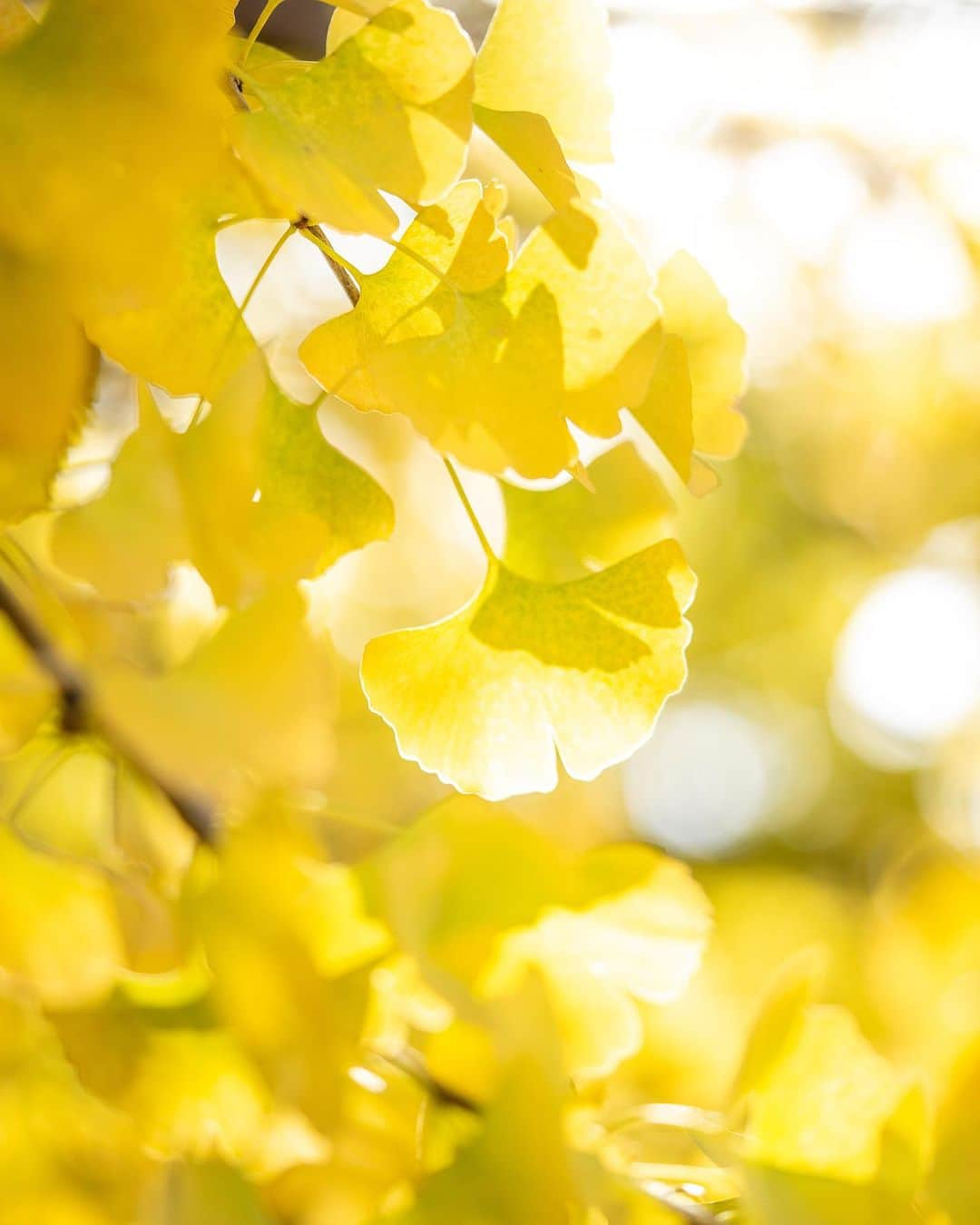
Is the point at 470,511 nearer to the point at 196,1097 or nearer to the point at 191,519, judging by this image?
the point at 191,519

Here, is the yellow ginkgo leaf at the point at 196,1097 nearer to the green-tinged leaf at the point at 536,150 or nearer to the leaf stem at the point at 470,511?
the leaf stem at the point at 470,511

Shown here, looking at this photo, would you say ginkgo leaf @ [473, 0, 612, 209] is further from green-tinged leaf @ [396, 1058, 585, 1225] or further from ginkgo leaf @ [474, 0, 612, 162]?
green-tinged leaf @ [396, 1058, 585, 1225]

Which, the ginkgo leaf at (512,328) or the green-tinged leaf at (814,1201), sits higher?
the ginkgo leaf at (512,328)

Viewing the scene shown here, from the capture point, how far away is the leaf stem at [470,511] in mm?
346

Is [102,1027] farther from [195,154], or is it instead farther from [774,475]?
[774,475]

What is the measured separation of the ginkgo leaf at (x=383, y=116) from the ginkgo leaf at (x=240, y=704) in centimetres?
10

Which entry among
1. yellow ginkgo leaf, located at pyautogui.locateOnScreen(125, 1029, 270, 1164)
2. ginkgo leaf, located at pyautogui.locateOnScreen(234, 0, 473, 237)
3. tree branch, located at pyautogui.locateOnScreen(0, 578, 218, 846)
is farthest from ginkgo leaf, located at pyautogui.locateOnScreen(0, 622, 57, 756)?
ginkgo leaf, located at pyautogui.locateOnScreen(234, 0, 473, 237)

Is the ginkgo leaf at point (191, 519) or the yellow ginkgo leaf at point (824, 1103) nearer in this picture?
the ginkgo leaf at point (191, 519)

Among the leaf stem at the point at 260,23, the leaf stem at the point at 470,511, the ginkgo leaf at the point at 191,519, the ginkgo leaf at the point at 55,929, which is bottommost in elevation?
the ginkgo leaf at the point at 55,929

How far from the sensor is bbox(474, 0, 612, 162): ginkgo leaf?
→ 32 cm

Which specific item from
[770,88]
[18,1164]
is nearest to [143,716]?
[18,1164]

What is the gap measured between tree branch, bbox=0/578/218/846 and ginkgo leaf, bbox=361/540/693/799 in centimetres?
8

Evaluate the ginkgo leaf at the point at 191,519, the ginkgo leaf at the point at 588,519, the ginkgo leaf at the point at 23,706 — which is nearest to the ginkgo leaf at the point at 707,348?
the ginkgo leaf at the point at 588,519

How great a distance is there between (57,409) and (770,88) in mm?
1306
